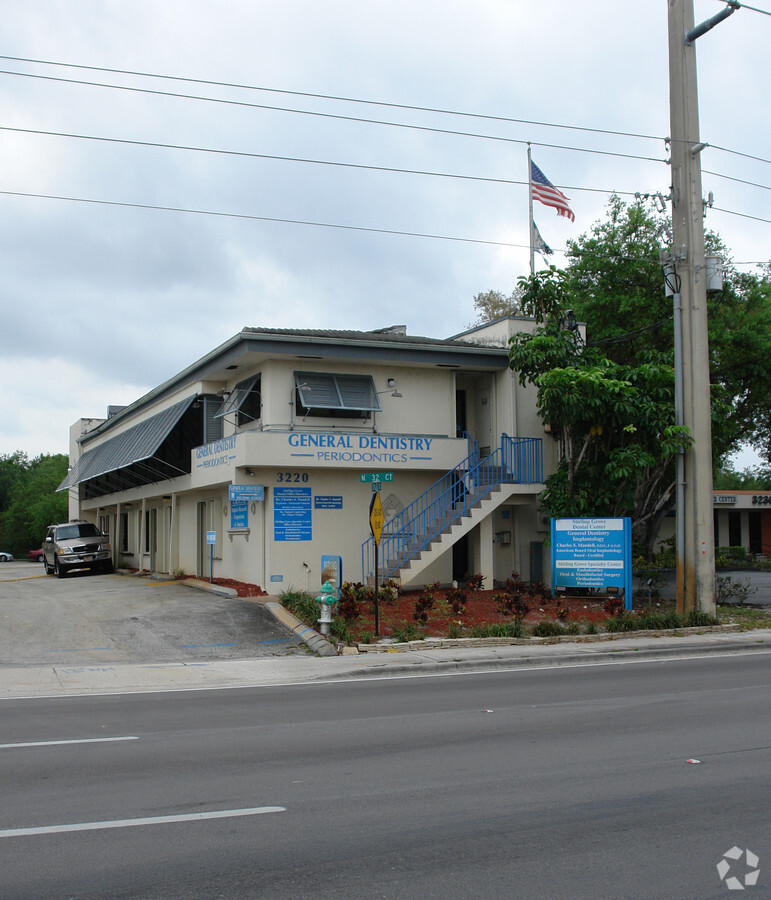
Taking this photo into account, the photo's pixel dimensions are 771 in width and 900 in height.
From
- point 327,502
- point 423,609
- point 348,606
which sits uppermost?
point 327,502

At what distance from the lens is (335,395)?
22.6 metres

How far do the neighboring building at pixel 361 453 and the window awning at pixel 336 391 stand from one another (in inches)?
1.5

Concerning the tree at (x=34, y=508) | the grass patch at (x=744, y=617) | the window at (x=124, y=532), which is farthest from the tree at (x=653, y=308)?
the tree at (x=34, y=508)

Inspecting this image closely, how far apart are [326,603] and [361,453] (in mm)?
6990

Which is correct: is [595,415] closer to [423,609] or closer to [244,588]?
[423,609]

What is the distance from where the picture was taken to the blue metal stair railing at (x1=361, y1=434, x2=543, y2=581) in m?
21.9

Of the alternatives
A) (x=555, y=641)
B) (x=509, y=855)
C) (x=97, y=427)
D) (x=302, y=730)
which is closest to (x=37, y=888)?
(x=509, y=855)

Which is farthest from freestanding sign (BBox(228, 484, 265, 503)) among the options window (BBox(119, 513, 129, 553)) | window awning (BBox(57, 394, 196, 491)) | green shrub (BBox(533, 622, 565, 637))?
window (BBox(119, 513, 129, 553))

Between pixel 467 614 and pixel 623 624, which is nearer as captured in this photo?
pixel 623 624

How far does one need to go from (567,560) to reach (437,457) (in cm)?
497

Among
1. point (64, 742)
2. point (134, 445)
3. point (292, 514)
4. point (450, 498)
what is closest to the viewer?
point (64, 742)

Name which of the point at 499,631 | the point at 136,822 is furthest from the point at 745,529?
the point at 136,822

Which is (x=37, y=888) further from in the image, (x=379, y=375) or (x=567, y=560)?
(x=379, y=375)

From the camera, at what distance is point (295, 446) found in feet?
70.7
